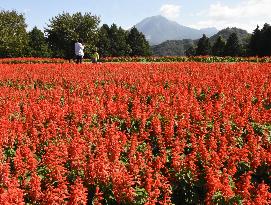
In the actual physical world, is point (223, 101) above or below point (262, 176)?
above

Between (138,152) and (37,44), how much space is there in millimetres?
68171

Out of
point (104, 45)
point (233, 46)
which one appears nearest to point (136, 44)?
point (104, 45)

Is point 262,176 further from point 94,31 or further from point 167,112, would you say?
point 94,31

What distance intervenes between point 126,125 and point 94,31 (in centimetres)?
5678

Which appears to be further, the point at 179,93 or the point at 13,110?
the point at 179,93

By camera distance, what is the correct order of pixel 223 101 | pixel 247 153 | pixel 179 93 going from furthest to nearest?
pixel 179 93 < pixel 223 101 < pixel 247 153

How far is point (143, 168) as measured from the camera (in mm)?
5664

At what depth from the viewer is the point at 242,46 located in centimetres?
7031

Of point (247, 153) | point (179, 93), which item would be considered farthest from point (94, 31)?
point (247, 153)

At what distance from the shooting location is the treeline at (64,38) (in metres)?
62.2

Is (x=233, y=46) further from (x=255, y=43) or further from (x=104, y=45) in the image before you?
(x=104, y=45)

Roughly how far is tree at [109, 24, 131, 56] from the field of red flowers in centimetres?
6641

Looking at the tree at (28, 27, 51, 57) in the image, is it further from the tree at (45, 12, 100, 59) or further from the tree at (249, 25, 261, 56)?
the tree at (249, 25, 261, 56)

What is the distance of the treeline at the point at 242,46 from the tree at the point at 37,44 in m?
30.1
